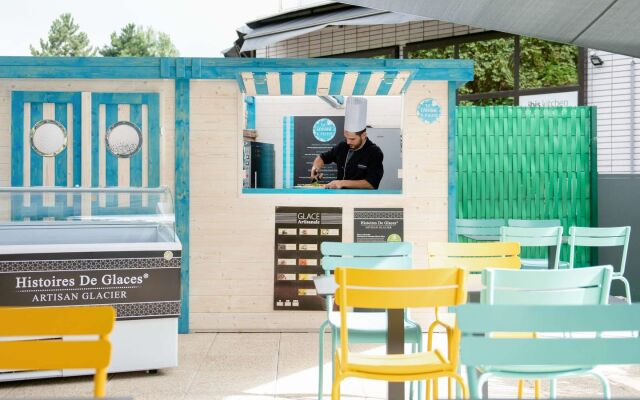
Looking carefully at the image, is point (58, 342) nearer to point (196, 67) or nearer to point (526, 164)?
point (196, 67)

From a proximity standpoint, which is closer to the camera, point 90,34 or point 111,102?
point 111,102

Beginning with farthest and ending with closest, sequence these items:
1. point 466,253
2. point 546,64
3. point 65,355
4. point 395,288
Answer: point 546,64 → point 466,253 → point 395,288 → point 65,355

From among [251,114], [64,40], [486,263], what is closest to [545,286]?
[486,263]

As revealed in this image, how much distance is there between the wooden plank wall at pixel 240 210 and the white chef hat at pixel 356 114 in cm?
85

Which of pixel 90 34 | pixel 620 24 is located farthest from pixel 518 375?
pixel 90 34

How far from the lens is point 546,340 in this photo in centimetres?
231

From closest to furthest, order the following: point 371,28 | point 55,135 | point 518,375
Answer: point 518,375, point 55,135, point 371,28

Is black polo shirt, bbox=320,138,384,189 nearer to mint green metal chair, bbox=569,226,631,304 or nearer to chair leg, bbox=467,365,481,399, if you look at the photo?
mint green metal chair, bbox=569,226,631,304

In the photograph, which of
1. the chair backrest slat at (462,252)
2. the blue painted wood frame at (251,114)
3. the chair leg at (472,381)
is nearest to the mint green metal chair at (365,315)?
the chair backrest slat at (462,252)

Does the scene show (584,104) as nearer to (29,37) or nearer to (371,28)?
(371,28)

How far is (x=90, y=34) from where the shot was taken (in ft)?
153

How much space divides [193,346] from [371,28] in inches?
295

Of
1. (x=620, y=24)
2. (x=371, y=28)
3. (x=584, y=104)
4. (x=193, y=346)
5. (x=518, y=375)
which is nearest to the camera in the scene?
(x=620, y=24)

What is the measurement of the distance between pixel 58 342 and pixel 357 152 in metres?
5.53
